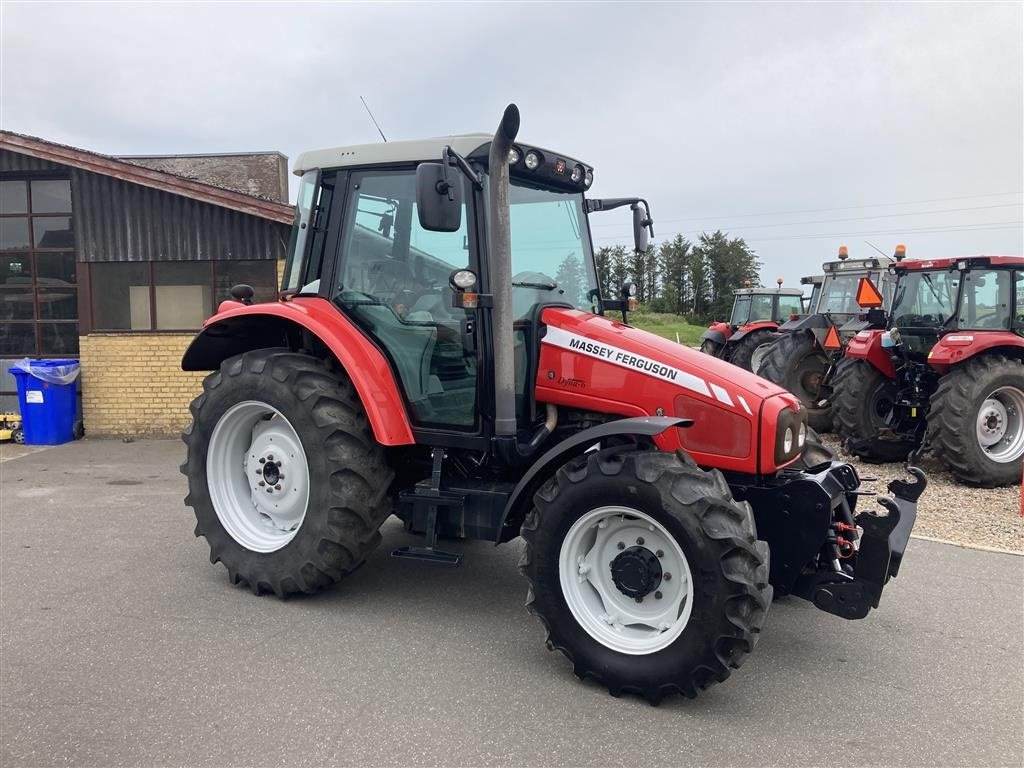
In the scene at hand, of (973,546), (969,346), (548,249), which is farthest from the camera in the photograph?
(969,346)

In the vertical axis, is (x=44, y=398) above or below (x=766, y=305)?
below

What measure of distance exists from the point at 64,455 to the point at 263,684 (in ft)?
22.4

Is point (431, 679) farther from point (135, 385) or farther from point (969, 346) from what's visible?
point (135, 385)

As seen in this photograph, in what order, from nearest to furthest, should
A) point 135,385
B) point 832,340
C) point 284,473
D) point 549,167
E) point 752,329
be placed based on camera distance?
point 549,167
point 284,473
point 135,385
point 832,340
point 752,329

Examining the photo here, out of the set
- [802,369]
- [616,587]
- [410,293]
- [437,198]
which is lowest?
[616,587]

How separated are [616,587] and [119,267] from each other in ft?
29.3

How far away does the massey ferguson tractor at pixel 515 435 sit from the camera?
3.26 meters

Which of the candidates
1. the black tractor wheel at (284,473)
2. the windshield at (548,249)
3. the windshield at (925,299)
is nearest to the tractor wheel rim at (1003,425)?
the windshield at (925,299)

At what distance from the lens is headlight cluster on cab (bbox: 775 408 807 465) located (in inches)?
137

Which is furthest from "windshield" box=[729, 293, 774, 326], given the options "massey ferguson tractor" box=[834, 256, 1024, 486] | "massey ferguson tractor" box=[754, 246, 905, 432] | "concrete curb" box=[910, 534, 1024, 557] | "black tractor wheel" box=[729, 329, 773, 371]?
"concrete curb" box=[910, 534, 1024, 557]

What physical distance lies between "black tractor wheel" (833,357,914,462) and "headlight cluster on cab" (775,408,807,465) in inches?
209

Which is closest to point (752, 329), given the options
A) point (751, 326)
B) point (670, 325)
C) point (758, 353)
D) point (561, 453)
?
point (751, 326)

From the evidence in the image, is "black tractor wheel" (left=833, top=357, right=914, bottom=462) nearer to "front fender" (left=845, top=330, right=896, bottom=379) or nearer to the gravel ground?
"front fender" (left=845, top=330, right=896, bottom=379)

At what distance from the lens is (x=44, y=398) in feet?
30.9
